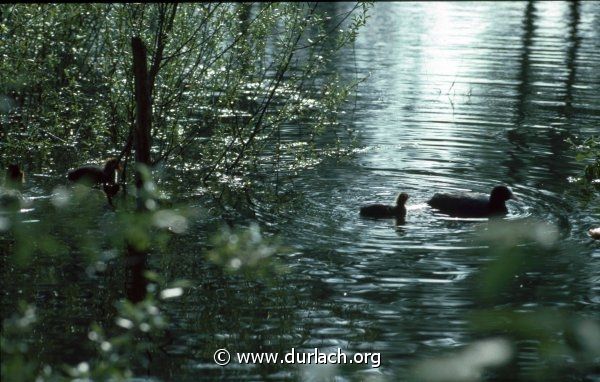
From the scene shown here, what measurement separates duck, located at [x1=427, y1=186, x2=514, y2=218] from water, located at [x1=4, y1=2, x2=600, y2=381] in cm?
15

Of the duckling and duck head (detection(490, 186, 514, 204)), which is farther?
the duckling

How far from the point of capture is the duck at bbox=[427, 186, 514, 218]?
1110 cm

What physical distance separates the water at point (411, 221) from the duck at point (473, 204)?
0.51 feet

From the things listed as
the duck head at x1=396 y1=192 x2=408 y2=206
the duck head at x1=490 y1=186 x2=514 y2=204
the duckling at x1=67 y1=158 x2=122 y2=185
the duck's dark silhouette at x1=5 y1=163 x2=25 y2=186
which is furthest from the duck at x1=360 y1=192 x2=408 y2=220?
the duck's dark silhouette at x1=5 y1=163 x2=25 y2=186

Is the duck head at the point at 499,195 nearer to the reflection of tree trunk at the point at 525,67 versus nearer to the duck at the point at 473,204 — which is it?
the duck at the point at 473,204

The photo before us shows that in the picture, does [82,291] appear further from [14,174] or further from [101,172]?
[101,172]

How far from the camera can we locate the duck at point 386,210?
423 inches

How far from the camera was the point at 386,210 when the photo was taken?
35.2ft

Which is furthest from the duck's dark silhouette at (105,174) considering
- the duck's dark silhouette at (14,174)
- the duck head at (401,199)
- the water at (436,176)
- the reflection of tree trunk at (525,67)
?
the reflection of tree trunk at (525,67)

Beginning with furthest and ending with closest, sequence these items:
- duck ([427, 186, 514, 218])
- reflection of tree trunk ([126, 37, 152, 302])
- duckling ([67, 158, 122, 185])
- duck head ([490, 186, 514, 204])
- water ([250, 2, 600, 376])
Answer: duckling ([67, 158, 122, 185])
duck head ([490, 186, 514, 204])
duck ([427, 186, 514, 218])
reflection of tree trunk ([126, 37, 152, 302])
water ([250, 2, 600, 376])

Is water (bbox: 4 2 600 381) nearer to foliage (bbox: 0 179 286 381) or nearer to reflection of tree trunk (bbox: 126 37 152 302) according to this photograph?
reflection of tree trunk (bbox: 126 37 152 302)

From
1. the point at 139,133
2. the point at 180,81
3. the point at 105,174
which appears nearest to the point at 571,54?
the point at 180,81

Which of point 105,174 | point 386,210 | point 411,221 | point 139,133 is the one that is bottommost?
point 411,221

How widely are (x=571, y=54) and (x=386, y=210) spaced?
15468 mm
